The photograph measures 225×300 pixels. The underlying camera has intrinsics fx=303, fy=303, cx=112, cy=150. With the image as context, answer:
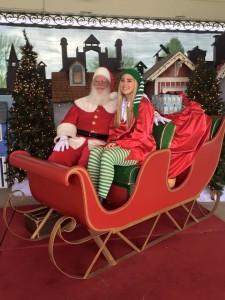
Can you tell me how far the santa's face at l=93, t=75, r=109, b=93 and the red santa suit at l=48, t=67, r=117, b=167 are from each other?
Result: 4 cm

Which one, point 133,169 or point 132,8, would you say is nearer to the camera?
point 133,169

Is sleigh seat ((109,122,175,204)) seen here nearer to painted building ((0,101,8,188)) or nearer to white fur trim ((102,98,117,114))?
white fur trim ((102,98,117,114))

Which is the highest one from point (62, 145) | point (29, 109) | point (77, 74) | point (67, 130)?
point (77, 74)

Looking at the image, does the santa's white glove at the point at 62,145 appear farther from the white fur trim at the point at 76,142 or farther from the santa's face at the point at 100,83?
the santa's face at the point at 100,83

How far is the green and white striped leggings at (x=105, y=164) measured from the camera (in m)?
2.47

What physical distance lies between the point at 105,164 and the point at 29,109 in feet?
6.96

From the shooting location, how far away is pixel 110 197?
267 centimetres

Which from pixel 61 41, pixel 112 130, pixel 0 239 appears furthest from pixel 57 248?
pixel 61 41

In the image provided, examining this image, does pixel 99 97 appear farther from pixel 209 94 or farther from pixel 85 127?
pixel 209 94

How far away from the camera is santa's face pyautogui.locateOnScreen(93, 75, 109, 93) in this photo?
10.7 feet

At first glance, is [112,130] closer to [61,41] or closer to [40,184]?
[40,184]

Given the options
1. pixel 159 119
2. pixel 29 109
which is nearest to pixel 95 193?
pixel 159 119

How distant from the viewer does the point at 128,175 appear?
2.53 m

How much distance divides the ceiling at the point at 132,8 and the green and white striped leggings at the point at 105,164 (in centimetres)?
284
